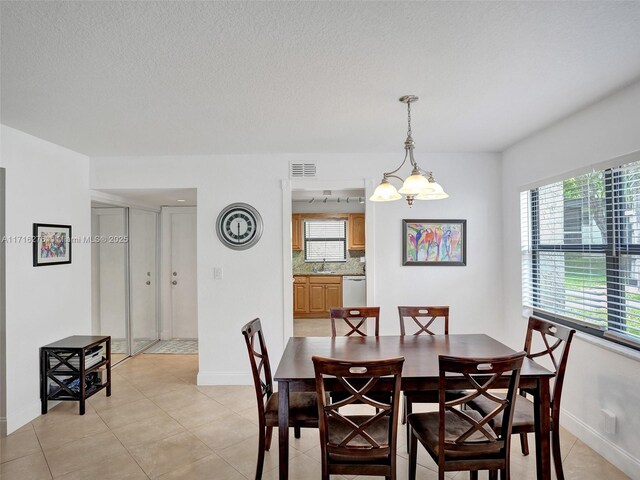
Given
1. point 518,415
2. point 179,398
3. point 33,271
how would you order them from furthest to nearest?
1. point 179,398
2. point 33,271
3. point 518,415

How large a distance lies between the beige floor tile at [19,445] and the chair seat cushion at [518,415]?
10.1 ft

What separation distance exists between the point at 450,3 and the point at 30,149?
343cm

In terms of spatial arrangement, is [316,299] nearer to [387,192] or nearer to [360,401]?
[387,192]

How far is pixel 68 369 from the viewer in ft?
11.2

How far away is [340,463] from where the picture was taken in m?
1.83

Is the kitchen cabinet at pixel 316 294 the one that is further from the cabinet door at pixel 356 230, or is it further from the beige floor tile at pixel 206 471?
the beige floor tile at pixel 206 471

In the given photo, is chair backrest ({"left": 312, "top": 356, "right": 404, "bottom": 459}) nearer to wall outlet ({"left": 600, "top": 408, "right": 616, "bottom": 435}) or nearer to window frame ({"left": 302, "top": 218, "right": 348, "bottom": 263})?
wall outlet ({"left": 600, "top": 408, "right": 616, "bottom": 435})

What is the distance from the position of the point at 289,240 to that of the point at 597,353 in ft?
9.07

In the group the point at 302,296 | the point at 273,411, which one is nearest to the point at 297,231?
the point at 302,296

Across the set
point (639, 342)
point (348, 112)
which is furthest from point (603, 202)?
point (348, 112)

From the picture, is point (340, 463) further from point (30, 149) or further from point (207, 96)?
point (30, 149)

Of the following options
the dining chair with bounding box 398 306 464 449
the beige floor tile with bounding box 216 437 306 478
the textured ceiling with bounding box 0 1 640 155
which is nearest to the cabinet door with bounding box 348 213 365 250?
the dining chair with bounding box 398 306 464 449

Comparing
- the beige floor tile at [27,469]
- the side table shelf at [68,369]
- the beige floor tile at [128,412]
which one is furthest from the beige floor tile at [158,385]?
the beige floor tile at [27,469]

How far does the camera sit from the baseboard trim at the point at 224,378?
12.8ft
